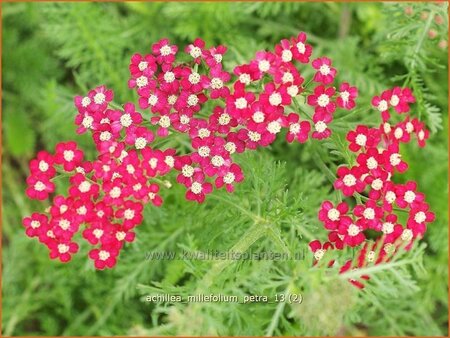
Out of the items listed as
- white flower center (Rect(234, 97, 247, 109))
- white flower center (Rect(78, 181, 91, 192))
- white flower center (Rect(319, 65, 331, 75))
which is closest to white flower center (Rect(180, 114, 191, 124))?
white flower center (Rect(234, 97, 247, 109))

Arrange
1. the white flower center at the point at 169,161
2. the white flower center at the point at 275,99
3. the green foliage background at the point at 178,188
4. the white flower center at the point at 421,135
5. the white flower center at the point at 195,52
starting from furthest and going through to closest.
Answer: the green foliage background at the point at 178,188
the white flower center at the point at 421,135
the white flower center at the point at 195,52
the white flower center at the point at 169,161
the white flower center at the point at 275,99

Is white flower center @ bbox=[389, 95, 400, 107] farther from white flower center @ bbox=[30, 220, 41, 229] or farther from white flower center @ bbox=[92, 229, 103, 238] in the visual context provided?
white flower center @ bbox=[30, 220, 41, 229]

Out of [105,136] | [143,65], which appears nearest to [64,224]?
[105,136]

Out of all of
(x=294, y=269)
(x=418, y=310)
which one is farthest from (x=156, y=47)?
(x=418, y=310)

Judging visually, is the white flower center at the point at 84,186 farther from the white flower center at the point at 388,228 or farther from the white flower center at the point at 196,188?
the white flower center at the point at 388,228

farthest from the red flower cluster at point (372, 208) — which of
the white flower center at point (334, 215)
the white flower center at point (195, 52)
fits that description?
the white flower center at point (195, 52)

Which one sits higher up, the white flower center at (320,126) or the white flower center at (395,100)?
the white flower center at (395,100)

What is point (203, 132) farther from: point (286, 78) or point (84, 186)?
point (84, 186)

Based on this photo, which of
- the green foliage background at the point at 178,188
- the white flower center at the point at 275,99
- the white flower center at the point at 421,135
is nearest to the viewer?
the white flower center at the point at 275,99

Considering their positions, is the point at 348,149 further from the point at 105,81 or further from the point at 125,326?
the point at 125,326
